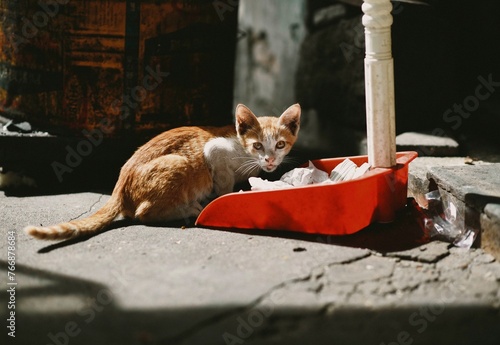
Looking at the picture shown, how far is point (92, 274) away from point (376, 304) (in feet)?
4.05

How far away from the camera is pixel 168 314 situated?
192cm

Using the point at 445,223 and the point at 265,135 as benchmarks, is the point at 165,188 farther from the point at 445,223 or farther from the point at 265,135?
the point at 445,223

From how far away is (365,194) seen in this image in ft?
8.78

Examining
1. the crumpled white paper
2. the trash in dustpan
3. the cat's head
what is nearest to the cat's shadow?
the trash in dustpan

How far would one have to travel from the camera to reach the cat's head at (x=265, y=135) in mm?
3133

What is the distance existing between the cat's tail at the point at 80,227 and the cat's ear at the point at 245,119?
2.89 feet

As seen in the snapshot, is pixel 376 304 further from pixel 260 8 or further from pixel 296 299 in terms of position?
pixel 260 8

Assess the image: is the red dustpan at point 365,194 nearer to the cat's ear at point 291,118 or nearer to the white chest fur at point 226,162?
the white chest fur at point 226,162

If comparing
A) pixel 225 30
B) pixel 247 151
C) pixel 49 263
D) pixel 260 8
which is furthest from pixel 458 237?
pixel 260 8

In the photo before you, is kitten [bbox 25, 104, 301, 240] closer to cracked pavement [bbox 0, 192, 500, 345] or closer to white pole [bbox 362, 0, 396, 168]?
cracked pavement [bbox 0, 192, 500, 345]

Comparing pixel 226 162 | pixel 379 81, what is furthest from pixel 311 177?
pixel 379 81

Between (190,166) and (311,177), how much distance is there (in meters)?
0.73

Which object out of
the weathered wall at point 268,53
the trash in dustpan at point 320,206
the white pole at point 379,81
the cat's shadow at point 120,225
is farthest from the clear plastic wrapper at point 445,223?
the weathered wall at point 268,53

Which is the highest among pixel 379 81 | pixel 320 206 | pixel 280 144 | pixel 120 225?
pixel 379 81
